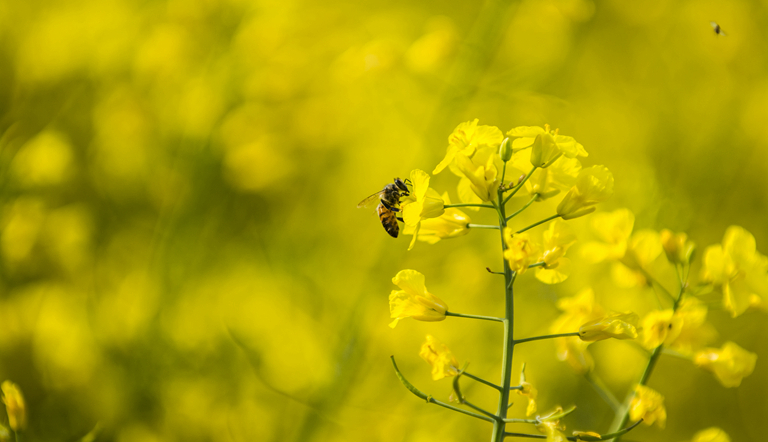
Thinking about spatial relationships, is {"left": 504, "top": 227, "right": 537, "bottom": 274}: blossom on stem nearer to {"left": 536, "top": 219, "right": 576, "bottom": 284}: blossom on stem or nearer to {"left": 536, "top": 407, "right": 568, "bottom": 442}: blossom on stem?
{"left": 536, "top": 219, "right": 576, "bottom": 284}: blossom on stem

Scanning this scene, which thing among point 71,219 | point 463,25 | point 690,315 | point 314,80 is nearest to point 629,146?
point 463,25

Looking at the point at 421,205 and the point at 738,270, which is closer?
the point at 421,205

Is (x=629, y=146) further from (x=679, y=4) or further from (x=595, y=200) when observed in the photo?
(x=595, y=200)

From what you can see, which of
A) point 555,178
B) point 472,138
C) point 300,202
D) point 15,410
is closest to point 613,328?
point 555,178

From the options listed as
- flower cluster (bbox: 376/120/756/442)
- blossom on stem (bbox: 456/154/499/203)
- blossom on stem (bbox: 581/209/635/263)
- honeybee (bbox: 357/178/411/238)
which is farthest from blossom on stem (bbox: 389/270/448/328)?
honeybee (bbox: 357/178/411/238)

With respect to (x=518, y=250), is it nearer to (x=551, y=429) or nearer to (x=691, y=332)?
(x=551, y=429)
